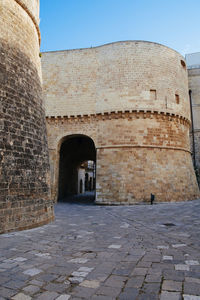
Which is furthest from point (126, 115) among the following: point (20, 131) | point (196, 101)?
point (196, 101)

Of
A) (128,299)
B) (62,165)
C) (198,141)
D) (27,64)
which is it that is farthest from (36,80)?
(198,141)

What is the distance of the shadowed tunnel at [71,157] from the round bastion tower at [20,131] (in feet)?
32.2

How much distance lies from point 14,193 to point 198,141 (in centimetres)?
1803

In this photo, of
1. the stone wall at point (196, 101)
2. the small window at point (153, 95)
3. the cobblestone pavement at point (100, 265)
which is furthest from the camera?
the stone wall at point (196, 101)

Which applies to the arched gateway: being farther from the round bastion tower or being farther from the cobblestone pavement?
the cobblestone pavement

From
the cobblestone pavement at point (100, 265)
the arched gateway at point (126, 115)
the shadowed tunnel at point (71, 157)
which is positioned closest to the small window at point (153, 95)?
the arched gateway at point (126, 115)

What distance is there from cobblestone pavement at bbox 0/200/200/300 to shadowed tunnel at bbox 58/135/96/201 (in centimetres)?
1208

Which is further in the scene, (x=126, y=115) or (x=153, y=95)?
(x=153, y=95)

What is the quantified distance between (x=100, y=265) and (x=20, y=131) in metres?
4.31

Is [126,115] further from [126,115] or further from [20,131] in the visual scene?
[20,131]

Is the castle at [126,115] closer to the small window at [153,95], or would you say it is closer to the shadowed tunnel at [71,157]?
the small window at [153,95]

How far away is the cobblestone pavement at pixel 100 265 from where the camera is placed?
2420mm

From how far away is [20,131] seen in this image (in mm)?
6102

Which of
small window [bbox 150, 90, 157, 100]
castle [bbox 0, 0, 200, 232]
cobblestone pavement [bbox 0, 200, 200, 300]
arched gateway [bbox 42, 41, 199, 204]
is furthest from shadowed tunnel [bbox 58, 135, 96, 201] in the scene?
cobblestone pavement [bbox 0, 200, 200, 300]
